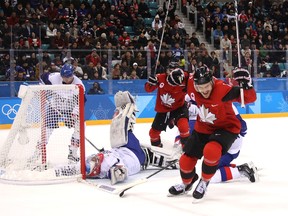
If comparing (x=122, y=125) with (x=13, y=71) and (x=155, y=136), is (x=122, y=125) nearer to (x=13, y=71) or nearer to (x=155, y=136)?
(x=155, y=136)

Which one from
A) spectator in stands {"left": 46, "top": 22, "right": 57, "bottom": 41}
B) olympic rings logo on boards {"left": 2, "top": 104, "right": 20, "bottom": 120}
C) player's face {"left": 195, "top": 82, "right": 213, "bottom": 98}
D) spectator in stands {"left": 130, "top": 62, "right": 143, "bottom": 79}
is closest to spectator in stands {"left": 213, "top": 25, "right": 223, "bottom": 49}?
spectator in stands {"left": 130, "top": 62, "right": 143, "bottom": 79}

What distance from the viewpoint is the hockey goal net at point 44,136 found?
13.8ft

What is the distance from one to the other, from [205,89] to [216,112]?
198 millimetres

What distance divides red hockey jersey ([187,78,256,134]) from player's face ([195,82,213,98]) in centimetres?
3

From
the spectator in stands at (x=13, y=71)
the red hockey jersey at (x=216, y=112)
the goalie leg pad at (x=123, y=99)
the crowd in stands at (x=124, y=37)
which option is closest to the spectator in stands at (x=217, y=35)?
the crowd in stands at (x=124, y=37)

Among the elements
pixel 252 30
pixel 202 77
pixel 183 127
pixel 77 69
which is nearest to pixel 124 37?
pixel 77 69

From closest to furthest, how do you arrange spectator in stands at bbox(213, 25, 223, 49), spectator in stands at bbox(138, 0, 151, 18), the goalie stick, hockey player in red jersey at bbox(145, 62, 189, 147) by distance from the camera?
the goalie stick → hockey player in red jersey at bbox(145, 62, 189, 147) → spectator in stands at bbox(213, 25, 223, 49) → spectator in stands at bbox(138, 0, 151, 18)

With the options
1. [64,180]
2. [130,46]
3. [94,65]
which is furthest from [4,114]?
[64,180]

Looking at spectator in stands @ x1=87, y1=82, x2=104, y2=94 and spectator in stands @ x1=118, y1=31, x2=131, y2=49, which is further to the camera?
spectator in stands @ x1=118, y1=31, x2=131, y2=49

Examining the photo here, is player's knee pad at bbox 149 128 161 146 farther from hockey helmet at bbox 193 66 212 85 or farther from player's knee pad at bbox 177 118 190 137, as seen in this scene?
hockey helmet at bbox 193 66 212 85

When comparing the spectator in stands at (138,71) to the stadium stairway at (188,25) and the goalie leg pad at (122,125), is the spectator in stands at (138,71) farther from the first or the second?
the goalie leg pad at (122,125)

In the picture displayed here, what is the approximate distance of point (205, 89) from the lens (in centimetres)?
347

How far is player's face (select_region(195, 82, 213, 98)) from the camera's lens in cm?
346

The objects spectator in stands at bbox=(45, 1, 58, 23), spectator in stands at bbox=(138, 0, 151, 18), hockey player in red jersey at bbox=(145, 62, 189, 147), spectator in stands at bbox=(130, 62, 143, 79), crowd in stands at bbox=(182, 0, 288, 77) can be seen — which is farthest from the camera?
spectator in stands at bbox=(138, 0, 151, 18)
